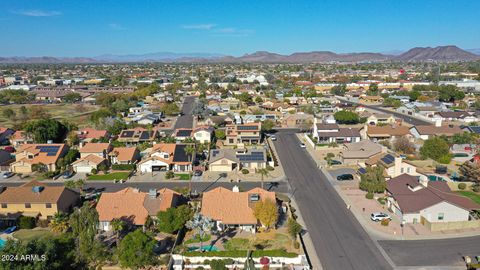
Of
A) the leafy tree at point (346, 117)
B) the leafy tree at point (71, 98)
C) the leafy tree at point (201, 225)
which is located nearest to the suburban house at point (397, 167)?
the leafy tree at point (201, 225)

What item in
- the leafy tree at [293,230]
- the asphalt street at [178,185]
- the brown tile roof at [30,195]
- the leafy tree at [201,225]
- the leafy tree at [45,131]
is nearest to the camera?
the leafy tree at [201,225]

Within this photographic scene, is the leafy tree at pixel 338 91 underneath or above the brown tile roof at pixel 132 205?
above

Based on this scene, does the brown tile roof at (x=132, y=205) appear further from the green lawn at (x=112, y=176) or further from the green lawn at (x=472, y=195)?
the green lawn at (x=472, y=195)

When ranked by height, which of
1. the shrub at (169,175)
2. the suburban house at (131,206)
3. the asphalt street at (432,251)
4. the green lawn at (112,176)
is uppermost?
the suburban house at (131,206)

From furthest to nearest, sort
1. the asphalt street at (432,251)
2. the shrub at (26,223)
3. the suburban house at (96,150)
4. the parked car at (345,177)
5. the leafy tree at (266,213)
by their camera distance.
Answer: the suburban house at (96,150)
the parked car at (345,177)
the shrub at (26,223)
the leafy tree at (266,213)
the asphalt street at (432,251)

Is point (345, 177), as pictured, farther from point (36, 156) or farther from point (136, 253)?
point (36, 156)

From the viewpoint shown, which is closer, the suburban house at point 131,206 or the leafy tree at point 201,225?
the leafy tree at point 201,225
